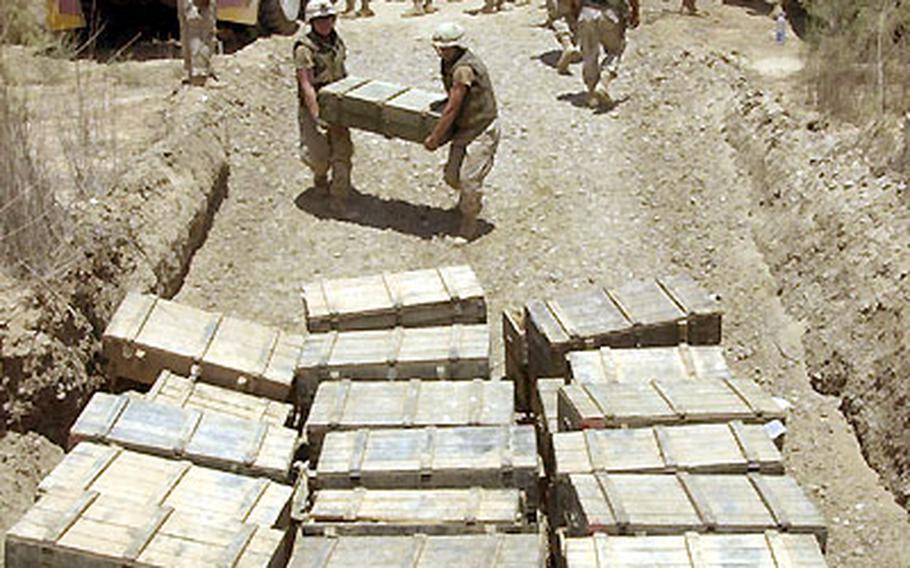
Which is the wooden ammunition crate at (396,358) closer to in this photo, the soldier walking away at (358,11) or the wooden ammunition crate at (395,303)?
the wooden ammunition crate at (395,303)

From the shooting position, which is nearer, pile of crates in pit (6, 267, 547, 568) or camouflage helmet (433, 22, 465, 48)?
pile of crates in pit (6, 267, 547, 568)

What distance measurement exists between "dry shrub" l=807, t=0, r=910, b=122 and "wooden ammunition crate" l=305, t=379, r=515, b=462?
20.0 ft

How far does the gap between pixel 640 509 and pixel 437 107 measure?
18.3 ft

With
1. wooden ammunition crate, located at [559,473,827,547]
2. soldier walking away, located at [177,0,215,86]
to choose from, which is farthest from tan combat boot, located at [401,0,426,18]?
wooden ammunition crate, located at [559,473,827,547]

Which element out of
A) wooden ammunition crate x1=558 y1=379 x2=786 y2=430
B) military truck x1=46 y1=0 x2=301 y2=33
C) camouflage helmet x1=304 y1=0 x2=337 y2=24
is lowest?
wooden ammunition crate x1=558 y1=379 x2=786 y2=430

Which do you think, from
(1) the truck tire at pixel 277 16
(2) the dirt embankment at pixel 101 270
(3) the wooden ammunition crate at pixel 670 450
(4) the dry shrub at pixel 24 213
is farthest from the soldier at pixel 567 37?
(3) the wooden ammunition crate at pixel 670 450

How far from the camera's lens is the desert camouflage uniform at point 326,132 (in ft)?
38.4

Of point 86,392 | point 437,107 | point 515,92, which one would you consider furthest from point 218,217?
point 515,92

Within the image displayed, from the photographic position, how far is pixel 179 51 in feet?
55.0

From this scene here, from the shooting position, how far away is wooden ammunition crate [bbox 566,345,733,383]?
8008 millimetres

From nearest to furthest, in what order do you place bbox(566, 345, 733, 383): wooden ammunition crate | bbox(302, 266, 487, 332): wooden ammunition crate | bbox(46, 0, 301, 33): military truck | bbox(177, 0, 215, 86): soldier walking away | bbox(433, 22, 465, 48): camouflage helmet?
1. bbox(566, 345, 733, 383): wooden ammunition crate
2. bbox(302, 266, 487, 332): wooden ammunition crate
3. bbox(433, 22, 465, 48): camouflage helmet
4. bbox(177, 0, 215, 86): soldier walking away
5. bbox(46, 0, 301, 33): military truck

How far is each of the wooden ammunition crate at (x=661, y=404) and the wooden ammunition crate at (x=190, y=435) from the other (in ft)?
6.11

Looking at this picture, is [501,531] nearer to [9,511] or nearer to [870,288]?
[9,511]

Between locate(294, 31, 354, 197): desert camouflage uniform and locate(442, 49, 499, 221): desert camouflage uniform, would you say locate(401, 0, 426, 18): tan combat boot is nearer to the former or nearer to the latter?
locate(294, 31, 354, 197): desert camouflage uniform
